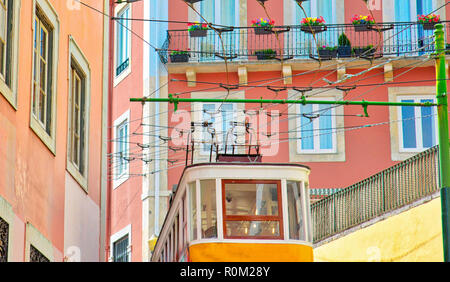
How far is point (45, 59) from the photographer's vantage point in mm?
17719

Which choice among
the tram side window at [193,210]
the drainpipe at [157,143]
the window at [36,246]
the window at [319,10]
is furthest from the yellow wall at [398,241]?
the window at [36,246]

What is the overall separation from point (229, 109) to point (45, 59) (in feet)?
56.6

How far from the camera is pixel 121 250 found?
35094 millimetres

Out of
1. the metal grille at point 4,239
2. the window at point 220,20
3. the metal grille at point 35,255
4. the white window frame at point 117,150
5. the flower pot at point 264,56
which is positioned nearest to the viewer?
the metal grille at point 4,239

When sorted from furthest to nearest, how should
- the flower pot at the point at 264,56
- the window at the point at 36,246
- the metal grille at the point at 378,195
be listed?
1. the flower pot at the point at 264,56
2. the metal grille at the point at 378,195
3. the window at the point at 36,246

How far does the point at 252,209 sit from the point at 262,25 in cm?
1334

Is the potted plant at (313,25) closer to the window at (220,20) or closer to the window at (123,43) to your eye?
the window at (220,20)

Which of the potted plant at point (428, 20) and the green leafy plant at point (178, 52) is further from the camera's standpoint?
the green leafy plant at point (178, 52)

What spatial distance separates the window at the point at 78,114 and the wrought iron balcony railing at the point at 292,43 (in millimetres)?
14160

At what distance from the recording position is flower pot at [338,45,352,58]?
3450cm

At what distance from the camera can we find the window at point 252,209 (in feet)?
71.2

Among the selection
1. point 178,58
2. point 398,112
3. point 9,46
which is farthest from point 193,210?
point 398,112

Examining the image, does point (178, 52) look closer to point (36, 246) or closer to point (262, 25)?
point (262, 25)

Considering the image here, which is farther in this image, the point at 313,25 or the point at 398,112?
the point at 398,112
